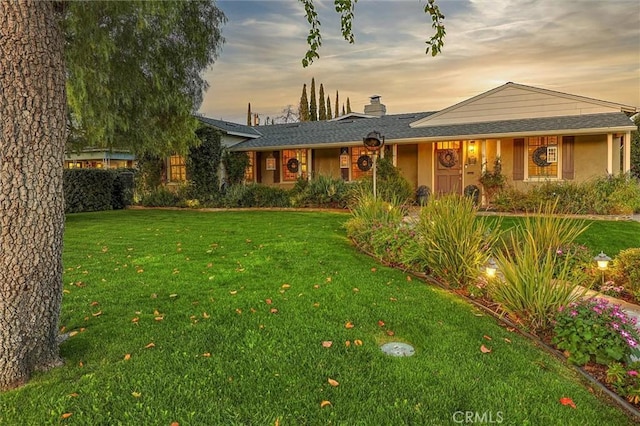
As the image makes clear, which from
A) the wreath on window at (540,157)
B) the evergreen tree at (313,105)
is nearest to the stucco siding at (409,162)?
the wreath on window at (540,157)

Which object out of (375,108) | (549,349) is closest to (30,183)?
(549,349)

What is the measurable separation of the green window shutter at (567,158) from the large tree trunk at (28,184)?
1416 cm

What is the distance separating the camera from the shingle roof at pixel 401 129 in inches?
483

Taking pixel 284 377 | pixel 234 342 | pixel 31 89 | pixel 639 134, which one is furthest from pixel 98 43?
pixel 639 134

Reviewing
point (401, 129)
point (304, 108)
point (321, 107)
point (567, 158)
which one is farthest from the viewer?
point (321, 107)

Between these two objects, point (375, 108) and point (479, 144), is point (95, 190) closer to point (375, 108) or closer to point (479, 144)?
point (375, 108)

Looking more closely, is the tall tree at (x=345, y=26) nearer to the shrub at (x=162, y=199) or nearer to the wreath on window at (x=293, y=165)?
the wreath on window at (x=293, y=165)

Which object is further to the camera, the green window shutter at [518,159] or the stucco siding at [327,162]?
the stucco siding at [327,162]

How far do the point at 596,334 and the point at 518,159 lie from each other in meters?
11.6

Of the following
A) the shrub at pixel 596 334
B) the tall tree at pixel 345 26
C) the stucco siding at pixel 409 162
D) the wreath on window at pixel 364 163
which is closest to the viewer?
the shrub at pixel 596 334

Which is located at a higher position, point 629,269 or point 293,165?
point 293,165

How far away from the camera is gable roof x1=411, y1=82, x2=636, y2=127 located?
13117 millimetres

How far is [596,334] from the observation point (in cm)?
327

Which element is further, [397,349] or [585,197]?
[585,197]
